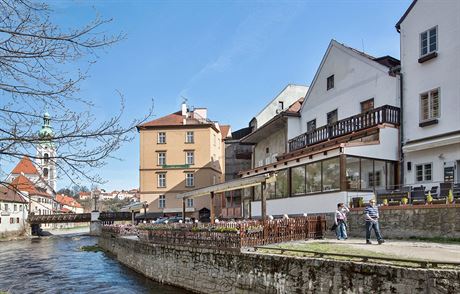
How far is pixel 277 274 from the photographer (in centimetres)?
1274

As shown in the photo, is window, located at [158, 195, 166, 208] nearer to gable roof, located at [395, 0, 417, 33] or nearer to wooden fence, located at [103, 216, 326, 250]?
wooden fence, located at [103, 216, 326, 250]

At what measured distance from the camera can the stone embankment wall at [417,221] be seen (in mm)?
14398

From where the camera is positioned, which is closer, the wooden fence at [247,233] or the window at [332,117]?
the wooden fence at [247,233]

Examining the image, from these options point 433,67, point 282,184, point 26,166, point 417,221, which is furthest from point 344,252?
point 282,184

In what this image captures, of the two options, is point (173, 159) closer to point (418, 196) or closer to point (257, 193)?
point (257, 193)

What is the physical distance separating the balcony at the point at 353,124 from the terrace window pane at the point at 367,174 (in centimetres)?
207

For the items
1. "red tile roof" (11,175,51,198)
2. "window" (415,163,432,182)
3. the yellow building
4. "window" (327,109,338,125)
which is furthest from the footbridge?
"red tile roof" (11,175,51,198)

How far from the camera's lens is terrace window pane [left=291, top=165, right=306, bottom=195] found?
2231 centimetres

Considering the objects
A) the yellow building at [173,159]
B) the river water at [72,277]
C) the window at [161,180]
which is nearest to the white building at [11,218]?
the yellow building at [173,159]

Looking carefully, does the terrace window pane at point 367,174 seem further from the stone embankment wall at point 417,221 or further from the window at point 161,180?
the window at point 161,180

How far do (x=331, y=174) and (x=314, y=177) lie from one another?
53.7 inches

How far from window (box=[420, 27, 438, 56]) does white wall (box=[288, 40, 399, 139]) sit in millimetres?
1911

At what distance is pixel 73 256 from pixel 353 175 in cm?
2499

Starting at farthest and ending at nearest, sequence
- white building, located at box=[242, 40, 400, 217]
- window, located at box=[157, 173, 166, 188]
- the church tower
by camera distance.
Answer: window, located at box=[157, 173, 166, 188], white building, located at box=[242, 40, 400, 217], the church tower
